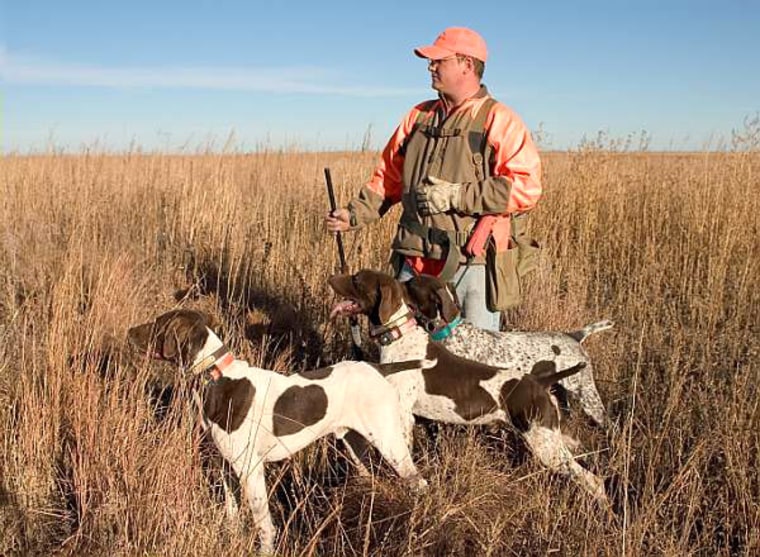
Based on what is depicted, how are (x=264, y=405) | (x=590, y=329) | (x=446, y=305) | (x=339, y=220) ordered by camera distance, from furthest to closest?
(x=339, y=220)
(x=590, y=329)
(x=446, y=305)
(x=264, y=405)

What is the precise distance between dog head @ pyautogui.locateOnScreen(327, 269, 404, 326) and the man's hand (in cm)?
69

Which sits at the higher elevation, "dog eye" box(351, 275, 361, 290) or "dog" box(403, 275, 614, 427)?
"dog eye" box(351, 275, 361, 290)

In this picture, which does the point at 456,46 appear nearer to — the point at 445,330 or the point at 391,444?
the point at 445,330

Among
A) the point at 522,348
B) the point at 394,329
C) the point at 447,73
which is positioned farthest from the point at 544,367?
the point at 447,73

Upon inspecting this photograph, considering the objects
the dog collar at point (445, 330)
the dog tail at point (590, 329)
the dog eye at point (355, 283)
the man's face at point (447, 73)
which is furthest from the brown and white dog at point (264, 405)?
the man's face at point (447, 73)

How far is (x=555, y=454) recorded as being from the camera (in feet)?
11.8

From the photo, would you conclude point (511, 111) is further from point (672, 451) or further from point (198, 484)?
point (198, 484)

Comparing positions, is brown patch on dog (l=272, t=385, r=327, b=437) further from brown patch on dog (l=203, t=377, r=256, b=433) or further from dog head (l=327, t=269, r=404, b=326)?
dog head (l=327, t=269, r=404, b=326)

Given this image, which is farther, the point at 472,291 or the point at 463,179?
the point at 472,291

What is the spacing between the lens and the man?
409cm

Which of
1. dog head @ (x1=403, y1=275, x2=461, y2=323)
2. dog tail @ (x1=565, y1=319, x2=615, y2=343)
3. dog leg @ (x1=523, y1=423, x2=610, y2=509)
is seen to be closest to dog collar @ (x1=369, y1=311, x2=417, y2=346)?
dog head @ (x1=403, y1=275, x2=461, y2=323)

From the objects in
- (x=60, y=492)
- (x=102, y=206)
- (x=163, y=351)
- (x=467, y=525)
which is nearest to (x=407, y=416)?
(x=467, y=525)

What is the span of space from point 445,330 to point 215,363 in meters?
1.36

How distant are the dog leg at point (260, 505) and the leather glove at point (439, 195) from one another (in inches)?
66.2
